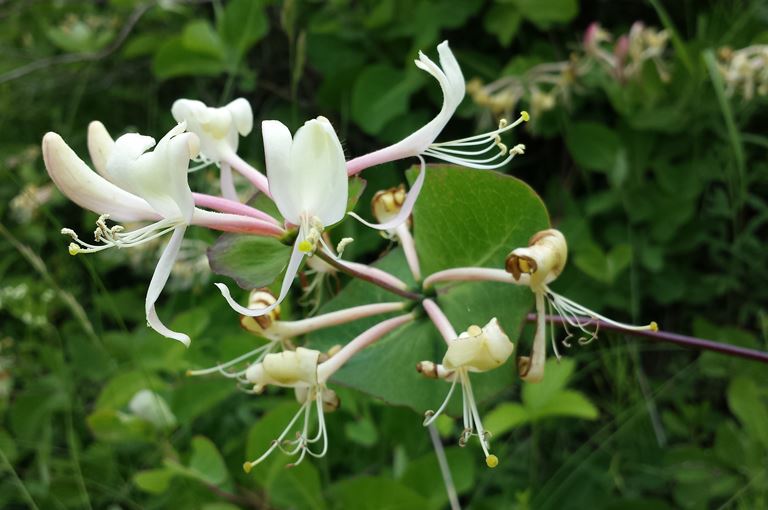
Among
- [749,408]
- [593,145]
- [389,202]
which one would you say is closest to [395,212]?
[389,202]

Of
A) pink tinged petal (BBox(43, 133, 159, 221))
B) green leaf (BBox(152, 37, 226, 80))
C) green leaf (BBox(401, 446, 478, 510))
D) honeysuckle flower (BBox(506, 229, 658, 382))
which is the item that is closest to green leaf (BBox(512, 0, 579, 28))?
green leaf (BBox(152, 37, 226, 80))

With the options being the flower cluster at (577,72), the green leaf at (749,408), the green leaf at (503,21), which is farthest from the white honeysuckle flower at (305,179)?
the green leaf at (503,21)

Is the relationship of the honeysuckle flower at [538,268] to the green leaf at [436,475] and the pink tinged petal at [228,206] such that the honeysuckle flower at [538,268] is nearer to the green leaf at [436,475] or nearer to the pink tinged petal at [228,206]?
the pink tinged petal at [228,206]

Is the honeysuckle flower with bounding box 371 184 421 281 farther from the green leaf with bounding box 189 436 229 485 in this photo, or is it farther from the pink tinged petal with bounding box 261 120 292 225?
the green leaf with bounding box 189 436 229 485

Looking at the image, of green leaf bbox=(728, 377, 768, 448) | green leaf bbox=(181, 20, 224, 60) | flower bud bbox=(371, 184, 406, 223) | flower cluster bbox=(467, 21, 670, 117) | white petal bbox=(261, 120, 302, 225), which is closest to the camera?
white petal bbox=(261, 120, 302, 225)

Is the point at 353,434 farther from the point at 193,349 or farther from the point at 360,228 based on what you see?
the point at 360,228

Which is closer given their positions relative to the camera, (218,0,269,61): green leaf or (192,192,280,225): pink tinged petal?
(192,192,280,225): pink tinged petal
